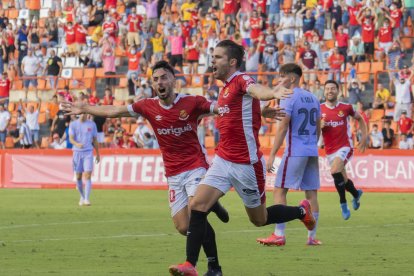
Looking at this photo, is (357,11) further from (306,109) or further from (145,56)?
(306,109)

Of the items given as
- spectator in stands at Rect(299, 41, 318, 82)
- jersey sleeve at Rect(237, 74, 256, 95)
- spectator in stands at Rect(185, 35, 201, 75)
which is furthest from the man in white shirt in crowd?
jersey sleeve at Rect(237, 74, 256, 95)

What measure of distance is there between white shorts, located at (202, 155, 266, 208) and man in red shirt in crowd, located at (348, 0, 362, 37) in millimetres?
24703

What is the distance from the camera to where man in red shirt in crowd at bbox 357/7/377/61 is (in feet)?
118

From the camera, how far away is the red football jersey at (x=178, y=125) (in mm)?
12938

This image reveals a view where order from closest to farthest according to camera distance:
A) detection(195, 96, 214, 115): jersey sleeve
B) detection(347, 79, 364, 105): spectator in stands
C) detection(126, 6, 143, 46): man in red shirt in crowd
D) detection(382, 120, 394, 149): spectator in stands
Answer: detection(195, 96, 214, 115): jersey sleeve, detection(382, 120, 394, 149): spectator in stands, detection(347, 79, 364, 105): spectator in stands, detection(126, 6, 143, 46): man in red shirt in crowd

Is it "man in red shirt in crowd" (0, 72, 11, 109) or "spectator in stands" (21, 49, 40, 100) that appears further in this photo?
"spectator in stands" (21, 49, 40, 100)

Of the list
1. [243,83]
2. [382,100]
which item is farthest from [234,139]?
[382,100]

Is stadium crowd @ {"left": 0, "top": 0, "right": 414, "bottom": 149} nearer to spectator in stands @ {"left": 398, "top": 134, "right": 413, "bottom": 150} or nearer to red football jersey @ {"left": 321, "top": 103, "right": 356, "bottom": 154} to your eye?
spectator in stands @ {"left": 398, "top": 134, "right": 413, "bottom": 150}

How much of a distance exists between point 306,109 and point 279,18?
23742 mm

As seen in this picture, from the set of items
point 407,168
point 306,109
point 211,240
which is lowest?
point 407,168

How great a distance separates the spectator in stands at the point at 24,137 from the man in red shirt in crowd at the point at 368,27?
38.7ft

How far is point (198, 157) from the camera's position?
522 inches

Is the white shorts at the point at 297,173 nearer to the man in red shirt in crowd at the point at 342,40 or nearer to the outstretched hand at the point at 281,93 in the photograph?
the outstretched hand at the point at 281,93

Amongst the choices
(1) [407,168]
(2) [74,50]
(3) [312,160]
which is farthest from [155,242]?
(2) [74,50]
